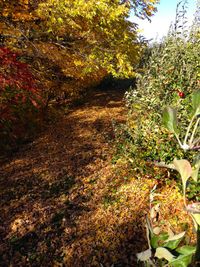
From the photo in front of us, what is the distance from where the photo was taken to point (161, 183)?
5793mm

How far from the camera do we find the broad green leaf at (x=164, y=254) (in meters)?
0.71

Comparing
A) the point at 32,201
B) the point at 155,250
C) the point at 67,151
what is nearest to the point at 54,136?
the point at 67,151

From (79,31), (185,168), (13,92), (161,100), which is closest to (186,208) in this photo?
(185,168)

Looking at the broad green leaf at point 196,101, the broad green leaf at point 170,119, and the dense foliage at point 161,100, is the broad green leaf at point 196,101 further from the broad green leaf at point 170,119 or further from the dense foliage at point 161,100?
the dense foliage at point 161,100

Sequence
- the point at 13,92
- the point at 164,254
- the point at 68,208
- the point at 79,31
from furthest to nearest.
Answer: the point at 79,31, the point at 13,92, the point at 68,208, the point at 164,254

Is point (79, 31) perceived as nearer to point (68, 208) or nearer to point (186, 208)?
point (68, 208)

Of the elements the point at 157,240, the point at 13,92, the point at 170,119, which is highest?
the point at 170,119

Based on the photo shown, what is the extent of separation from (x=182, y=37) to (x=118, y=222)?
4.17 m

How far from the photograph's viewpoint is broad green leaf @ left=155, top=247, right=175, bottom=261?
2.32 ft

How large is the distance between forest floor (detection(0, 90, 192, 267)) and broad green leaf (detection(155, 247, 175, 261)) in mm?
3420

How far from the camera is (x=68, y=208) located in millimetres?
5734

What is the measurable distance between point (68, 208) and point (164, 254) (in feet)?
17.1

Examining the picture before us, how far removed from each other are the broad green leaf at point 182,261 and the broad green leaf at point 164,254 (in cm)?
1

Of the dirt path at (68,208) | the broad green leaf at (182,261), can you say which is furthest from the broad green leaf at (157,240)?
the dirt path at (68,208)
